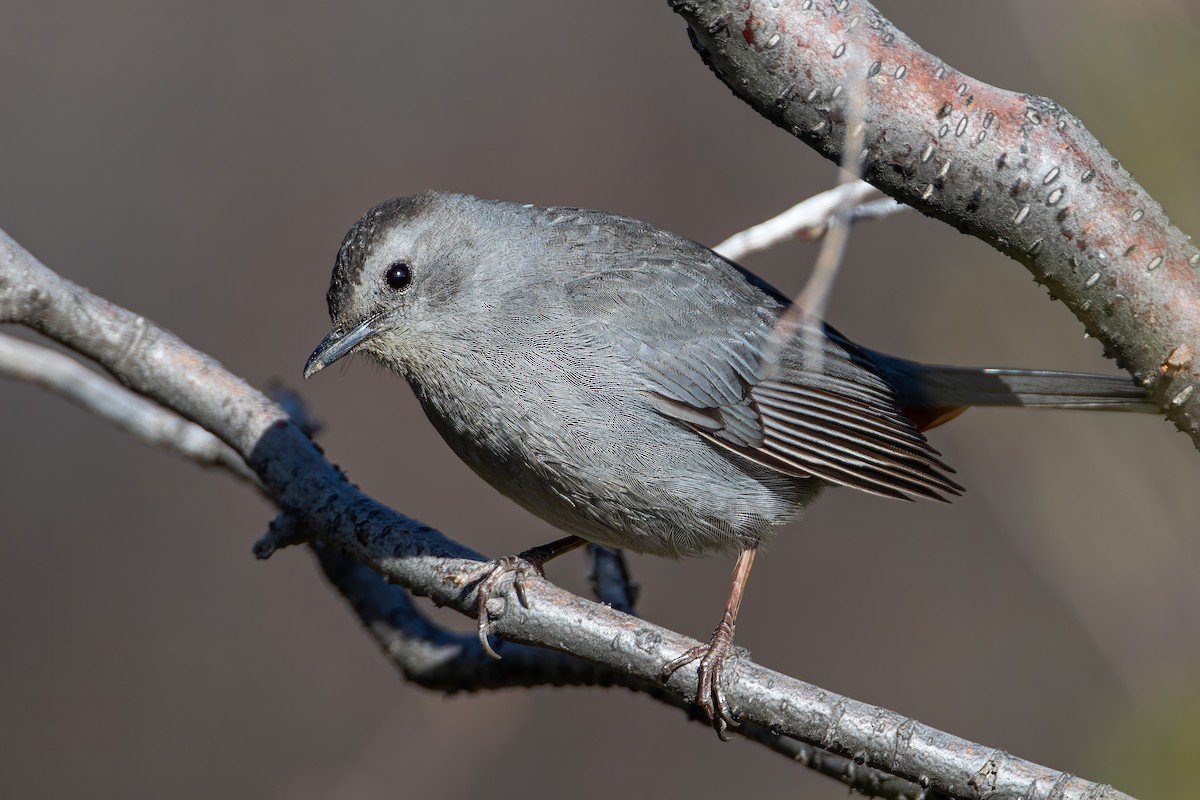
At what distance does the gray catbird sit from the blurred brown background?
1.03 meters

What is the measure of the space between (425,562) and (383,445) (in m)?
4.21

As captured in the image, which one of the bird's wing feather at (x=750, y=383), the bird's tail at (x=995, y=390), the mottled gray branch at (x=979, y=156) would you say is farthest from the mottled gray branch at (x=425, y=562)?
the bird's tail at (x=995, y=390)

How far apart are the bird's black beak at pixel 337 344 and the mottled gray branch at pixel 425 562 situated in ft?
0.82

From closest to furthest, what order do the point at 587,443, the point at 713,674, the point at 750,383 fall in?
the point at 713,674
the point at 587,443
the point at 750,383

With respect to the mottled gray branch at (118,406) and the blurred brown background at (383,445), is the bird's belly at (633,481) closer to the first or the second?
the mottled gray branch at (118,406)

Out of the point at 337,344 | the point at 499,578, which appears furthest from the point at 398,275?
the point at 499,578

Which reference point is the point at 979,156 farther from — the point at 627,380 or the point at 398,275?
the point at 398,275

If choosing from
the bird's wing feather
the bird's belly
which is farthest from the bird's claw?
the bird's wing feather

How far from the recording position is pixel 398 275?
3.91 m

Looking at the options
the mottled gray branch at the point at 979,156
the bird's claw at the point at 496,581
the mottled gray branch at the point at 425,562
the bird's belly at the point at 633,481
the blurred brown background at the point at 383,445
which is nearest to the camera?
the mottled gray branch at the point at 979,156

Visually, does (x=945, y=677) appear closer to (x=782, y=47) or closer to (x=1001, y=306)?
(x=1001, y=306)

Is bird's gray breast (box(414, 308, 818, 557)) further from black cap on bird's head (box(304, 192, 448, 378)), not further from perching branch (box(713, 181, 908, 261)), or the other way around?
perching branch (box(713, 181, 908, 261))

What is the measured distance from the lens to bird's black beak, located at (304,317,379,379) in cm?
382

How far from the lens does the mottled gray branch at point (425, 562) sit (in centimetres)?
261
